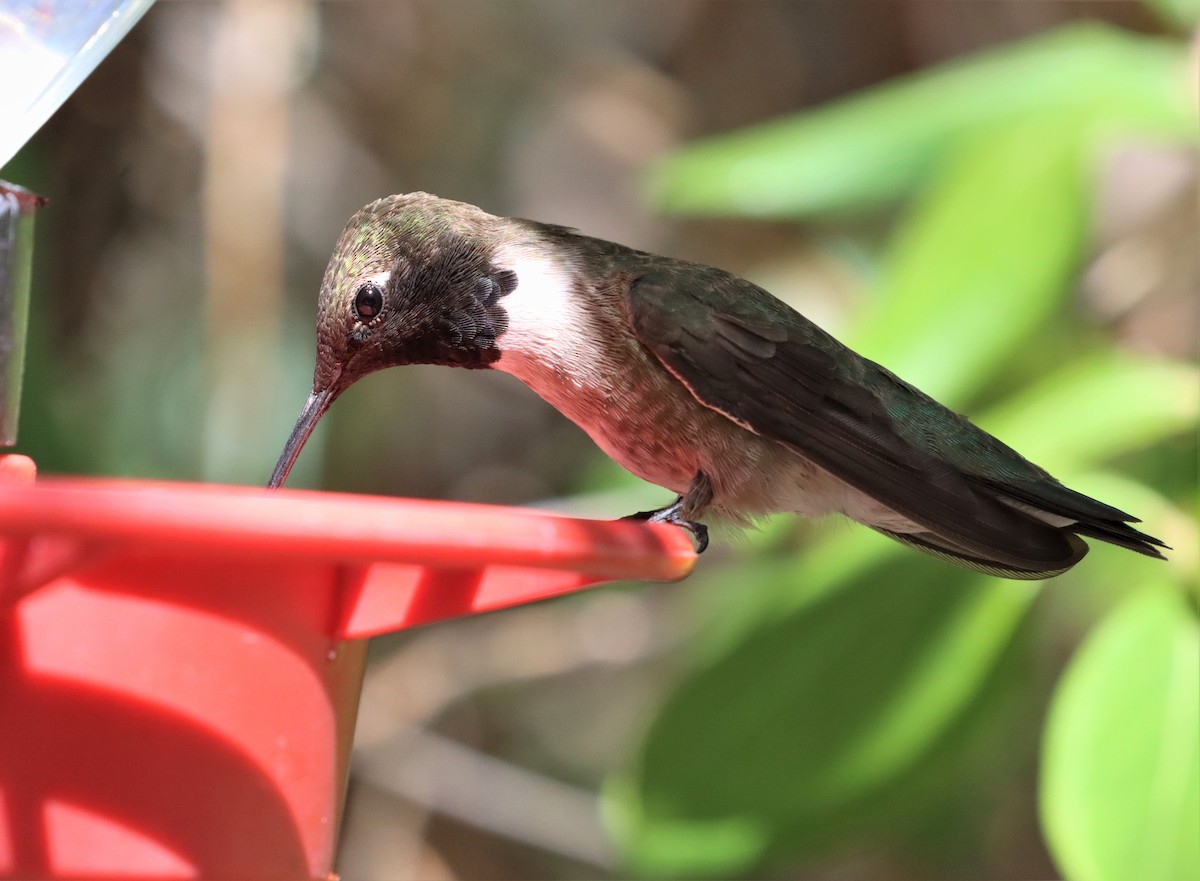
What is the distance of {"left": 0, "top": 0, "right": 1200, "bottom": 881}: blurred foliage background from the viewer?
2.68 metres

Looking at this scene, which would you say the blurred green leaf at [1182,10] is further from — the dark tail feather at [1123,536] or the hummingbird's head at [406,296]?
the hummingbird's head at [406,296]

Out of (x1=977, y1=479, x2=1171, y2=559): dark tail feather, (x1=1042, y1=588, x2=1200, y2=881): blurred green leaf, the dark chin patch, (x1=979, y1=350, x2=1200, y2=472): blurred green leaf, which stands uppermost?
(x1=979, y1=350, x2=1200, y2=472): blurred green leaf

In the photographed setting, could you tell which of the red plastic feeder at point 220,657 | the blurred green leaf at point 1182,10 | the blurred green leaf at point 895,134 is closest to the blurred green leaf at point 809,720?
the blurred green leaf at point 895,134

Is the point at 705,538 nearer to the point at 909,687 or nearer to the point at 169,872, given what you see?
the point at 909,687

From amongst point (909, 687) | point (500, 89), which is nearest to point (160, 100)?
point (500, 89)

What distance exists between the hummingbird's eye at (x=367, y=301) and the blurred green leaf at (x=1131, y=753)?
1.17 meters

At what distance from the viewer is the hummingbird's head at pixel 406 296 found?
1943 mm

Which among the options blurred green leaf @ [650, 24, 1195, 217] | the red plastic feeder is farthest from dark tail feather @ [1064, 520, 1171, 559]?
blurred green leaf @ [650, 24, 1195, 217]

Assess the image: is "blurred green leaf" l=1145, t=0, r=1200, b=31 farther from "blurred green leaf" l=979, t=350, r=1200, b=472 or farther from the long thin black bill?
the long thin black bill

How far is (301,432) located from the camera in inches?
74.5

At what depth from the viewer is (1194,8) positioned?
3074mm

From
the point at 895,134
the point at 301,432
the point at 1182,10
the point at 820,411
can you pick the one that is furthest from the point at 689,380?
the point at 1182,10

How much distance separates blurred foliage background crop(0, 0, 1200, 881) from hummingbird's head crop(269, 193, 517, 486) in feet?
3.08

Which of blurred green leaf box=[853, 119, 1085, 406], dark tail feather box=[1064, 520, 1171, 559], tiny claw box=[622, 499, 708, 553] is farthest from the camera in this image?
blurred green leaf box=[853, 119, 1085, 406]
